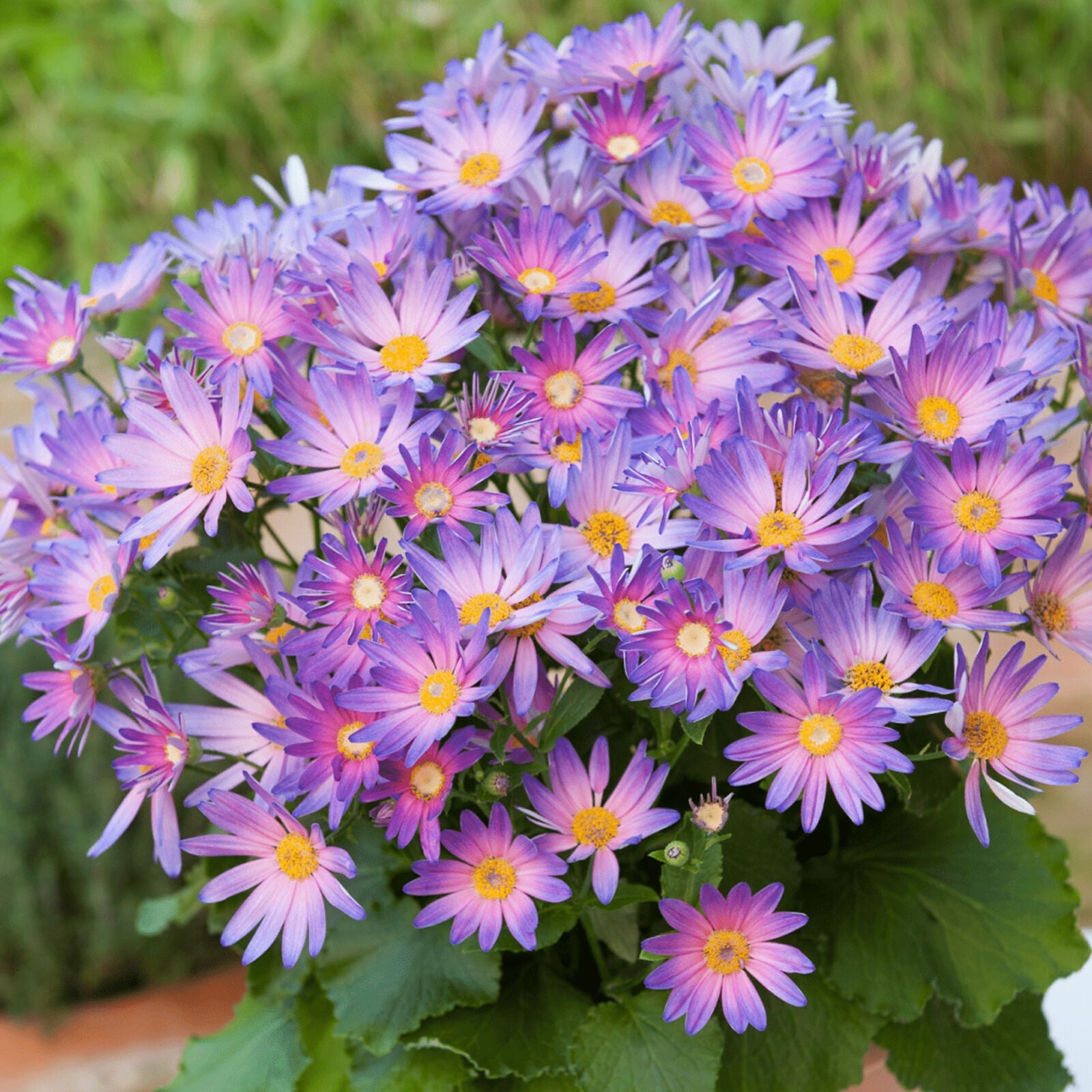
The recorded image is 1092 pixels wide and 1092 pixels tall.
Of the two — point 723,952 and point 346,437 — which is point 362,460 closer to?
point 346,437

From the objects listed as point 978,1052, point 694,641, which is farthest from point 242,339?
point 978,1052

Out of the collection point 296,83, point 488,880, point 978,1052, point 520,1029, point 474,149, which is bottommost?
point 978,1052

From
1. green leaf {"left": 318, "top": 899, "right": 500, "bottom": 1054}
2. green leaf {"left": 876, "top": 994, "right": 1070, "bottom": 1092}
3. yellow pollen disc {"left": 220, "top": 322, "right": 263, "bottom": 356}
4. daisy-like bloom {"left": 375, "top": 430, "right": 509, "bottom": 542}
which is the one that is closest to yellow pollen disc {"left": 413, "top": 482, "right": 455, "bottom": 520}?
daisy-like bloom {"left": 375, "top": 430, "right": 509, "bottom": 542}

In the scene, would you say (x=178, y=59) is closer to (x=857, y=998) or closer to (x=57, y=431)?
(x=57, y=431)

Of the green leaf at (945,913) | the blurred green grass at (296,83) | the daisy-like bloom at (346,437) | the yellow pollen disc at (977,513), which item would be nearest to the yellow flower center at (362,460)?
the daisy-like bloom at (346,437)

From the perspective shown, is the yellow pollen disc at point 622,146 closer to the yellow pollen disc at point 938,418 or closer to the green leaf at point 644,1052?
the yellow pollen disc at point 938,418
